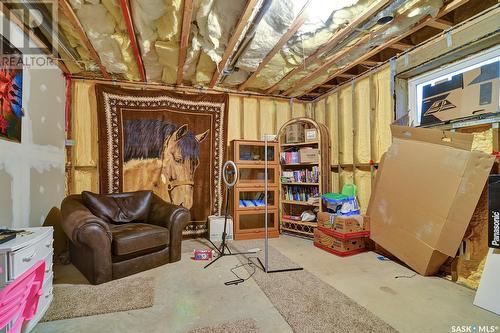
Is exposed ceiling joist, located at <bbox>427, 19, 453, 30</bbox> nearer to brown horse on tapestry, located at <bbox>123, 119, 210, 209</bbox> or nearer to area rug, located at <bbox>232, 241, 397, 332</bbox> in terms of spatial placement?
area rug, located at <bbox>232, 241, 397, 332</bbox>

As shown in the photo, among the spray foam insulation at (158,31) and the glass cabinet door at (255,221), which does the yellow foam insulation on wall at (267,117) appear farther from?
the spray foam insulation at (158,31)

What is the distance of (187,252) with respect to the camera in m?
3.32

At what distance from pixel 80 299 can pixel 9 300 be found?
0.78 meters

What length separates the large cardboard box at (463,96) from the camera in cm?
229

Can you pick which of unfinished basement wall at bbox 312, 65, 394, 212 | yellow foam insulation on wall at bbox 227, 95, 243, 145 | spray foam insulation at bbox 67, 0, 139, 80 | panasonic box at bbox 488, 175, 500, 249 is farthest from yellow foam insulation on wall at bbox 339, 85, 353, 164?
spray foam insulation at bbox 67, 0, 139, 80

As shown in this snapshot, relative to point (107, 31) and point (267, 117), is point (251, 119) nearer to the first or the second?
point (267, 117)

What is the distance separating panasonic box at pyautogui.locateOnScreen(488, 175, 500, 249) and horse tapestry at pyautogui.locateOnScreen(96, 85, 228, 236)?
3345 mm

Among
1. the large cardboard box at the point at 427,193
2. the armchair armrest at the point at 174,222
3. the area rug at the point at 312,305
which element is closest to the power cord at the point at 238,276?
the area rug at the point at 312,305

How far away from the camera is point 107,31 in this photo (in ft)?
8.38

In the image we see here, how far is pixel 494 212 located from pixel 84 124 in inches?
194

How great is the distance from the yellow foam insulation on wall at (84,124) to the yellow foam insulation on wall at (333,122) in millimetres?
3854

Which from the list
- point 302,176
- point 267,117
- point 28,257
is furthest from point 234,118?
point 28,257

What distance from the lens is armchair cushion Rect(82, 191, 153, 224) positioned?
119 inches

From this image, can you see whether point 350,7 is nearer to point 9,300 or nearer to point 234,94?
point 234,94
